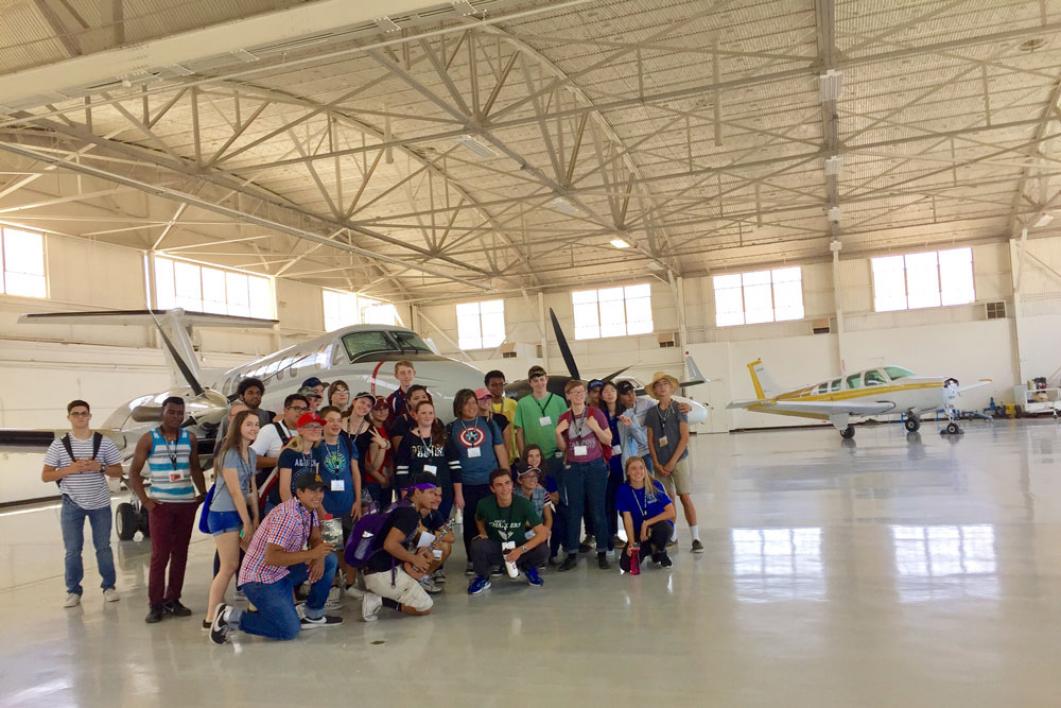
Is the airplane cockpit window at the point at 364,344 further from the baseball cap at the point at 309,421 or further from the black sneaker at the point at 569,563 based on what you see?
the black sneaker at the point at 569,563

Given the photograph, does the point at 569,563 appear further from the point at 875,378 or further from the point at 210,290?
the point at 210,290

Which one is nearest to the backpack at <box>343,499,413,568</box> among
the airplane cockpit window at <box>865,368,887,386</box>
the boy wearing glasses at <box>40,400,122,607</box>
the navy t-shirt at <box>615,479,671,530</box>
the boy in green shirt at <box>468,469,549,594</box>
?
the boy in green shirt at <box>468,469,549,594</box>

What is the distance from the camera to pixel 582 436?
6672 millimetres

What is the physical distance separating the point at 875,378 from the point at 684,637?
1934 cm

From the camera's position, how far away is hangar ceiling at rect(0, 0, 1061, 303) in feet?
27.9

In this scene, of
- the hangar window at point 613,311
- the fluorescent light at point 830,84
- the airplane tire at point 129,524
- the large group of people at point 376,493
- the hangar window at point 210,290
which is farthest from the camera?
the hangar window at point 613,311

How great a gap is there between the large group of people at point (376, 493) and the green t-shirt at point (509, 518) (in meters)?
0.01

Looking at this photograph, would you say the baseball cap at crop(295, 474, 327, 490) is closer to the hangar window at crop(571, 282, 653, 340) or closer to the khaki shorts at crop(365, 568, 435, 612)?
the khaki shorts at crop(365, 568, 435, 612)

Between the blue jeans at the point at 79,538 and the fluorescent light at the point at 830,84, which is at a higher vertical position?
the fluorescent light at the point at 830,84

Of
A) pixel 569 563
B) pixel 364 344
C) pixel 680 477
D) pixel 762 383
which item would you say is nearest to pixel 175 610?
pixel 569 563

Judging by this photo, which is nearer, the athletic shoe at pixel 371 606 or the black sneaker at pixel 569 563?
the athletic shoe at pixel 371 606

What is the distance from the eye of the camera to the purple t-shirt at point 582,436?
21.9 feet

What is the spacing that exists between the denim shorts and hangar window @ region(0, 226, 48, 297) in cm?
1804

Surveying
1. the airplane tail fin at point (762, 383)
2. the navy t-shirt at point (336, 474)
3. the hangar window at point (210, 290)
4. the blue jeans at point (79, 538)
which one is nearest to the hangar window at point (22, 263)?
the hangar window at point (210, 290)
